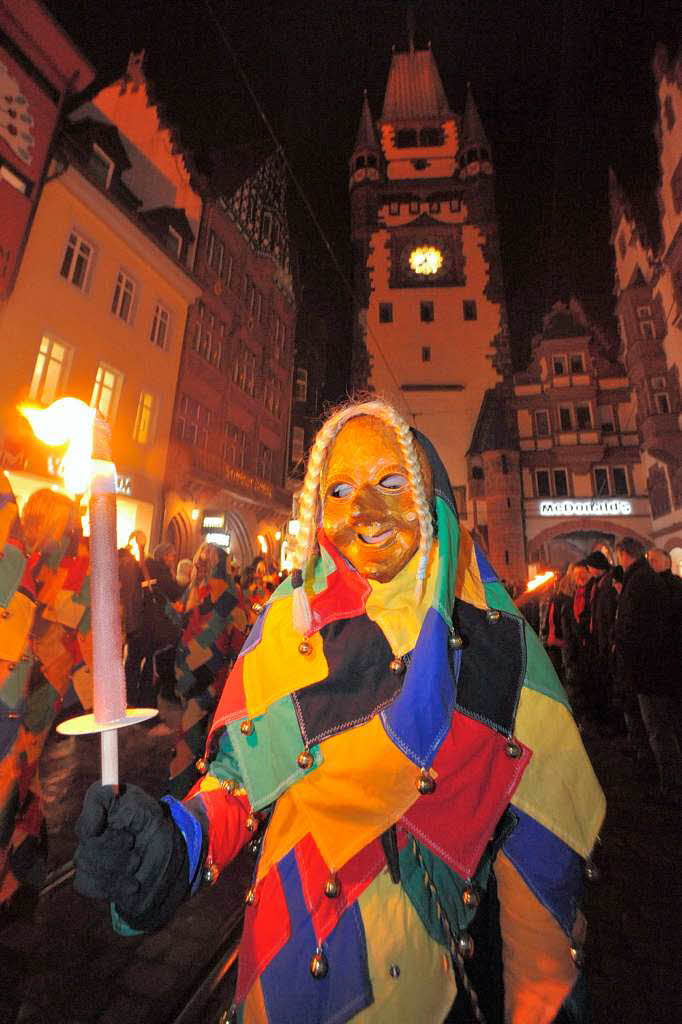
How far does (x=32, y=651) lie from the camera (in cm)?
281

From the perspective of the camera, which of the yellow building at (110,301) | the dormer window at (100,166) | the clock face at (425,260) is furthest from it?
the clock face at (425,260)

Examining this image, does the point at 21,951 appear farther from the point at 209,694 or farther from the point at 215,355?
the point at 215,355

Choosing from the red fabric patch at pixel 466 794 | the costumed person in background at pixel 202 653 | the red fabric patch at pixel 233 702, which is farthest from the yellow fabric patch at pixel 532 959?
the costumed person in background at pixel 202 653

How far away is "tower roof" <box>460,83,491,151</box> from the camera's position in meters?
31.1

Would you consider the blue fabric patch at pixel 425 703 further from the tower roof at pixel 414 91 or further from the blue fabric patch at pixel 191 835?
the tower roof at pixel 414 91

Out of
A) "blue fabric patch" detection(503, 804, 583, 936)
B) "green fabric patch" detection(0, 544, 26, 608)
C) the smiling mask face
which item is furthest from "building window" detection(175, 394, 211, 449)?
"blue fabric patch" detection(503, 804, 583, 936)

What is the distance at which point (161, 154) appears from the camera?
16938 millimetres

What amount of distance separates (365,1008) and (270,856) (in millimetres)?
367

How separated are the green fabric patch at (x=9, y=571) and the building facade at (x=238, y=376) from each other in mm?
13181

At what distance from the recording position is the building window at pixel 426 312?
1135 inches

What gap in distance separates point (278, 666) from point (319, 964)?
652mm

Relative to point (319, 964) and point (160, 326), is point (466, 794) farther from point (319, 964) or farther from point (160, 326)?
point (160, 326)

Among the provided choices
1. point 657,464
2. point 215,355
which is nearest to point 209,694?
point 215,355

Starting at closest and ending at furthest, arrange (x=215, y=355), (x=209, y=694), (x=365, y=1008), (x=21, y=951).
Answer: (x=365, y=1008), (x=21, y=951), (x=209, y=694), (x=215, y=355)
